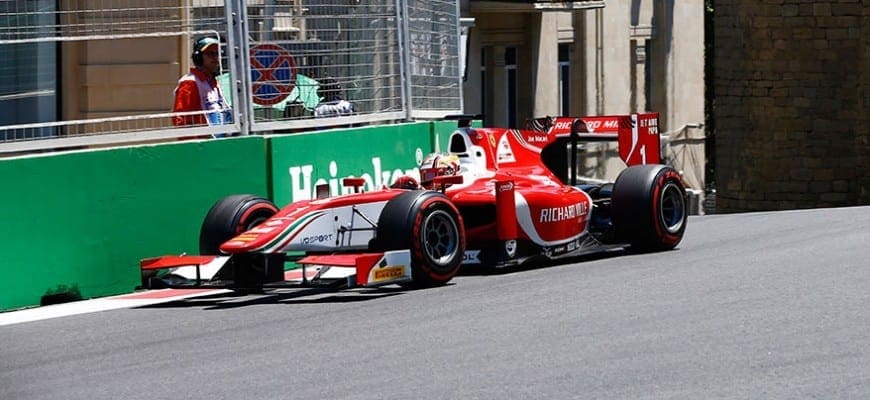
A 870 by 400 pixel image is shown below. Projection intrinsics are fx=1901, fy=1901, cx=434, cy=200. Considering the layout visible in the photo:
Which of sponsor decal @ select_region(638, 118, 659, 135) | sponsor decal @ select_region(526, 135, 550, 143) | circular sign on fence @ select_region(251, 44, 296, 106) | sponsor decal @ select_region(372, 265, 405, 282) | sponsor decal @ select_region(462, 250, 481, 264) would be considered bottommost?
sponsor decal @ select_region(462, 250, 481, 264)

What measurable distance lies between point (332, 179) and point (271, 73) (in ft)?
3.08

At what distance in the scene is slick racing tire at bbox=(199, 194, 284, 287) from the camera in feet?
38.6

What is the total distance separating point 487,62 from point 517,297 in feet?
89.1

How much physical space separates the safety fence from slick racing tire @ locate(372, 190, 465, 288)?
7.63 ft

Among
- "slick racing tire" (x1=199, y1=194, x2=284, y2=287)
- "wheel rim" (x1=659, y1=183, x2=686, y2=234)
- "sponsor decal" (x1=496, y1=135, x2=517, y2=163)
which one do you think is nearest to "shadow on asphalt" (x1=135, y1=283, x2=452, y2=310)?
"slick racing tire" (x1=199, y1=194, x2=284, y2=287)

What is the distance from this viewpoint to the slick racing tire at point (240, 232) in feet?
38.6

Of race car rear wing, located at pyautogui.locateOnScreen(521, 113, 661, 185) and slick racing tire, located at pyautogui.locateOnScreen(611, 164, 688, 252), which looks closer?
slick racing tire, located at pyautogui.locateOnScreen(611, 164, 688, 252)

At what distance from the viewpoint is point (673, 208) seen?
46.8ft

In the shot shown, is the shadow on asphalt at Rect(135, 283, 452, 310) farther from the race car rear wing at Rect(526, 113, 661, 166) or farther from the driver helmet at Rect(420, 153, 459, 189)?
the race car rear wing at Rect(526, 113, 661, 166)

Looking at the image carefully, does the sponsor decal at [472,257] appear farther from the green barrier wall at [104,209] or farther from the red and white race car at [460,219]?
the green barrier wall at [104,209]

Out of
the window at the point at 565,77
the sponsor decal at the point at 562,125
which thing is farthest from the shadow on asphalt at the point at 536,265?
the window at the point at 565,77

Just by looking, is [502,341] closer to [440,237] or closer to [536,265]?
[440,237]

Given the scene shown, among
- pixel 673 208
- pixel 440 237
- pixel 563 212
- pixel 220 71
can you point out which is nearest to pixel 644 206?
pixel 673 208

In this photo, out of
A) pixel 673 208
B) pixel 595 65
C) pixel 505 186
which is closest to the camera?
pixel 505 186
